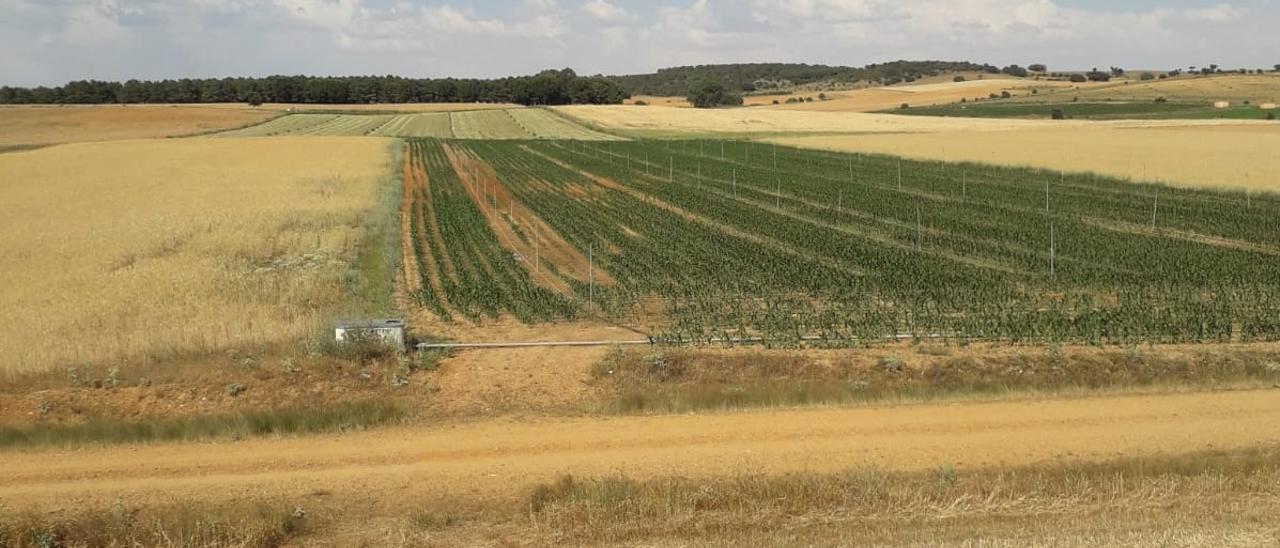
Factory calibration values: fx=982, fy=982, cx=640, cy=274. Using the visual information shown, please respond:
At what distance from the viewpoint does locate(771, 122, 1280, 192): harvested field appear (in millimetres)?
43625

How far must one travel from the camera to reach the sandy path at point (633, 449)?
10.9 metres

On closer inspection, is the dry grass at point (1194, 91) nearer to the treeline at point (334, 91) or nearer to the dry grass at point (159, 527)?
the treeline at point (334, 91)

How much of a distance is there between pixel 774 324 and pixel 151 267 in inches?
631

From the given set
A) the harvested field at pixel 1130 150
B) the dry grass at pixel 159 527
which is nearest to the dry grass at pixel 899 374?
the dry grass at pixel 159 527

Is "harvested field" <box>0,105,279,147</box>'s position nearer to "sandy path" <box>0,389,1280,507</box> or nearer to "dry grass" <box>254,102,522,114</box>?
"dry grass" <box>254,102,522,114</box>

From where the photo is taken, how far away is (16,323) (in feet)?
59.5

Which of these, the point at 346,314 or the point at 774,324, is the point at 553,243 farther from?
the point at 774,324

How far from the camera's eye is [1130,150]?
57.9 metres

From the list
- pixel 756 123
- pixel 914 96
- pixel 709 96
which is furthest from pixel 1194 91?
pixel 756 123

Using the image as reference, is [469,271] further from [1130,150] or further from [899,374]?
[1130,150]

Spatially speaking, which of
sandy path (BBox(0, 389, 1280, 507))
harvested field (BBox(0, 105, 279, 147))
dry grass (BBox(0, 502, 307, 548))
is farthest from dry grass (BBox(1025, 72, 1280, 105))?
dry grass (BBox(0, 502, 307, 548))

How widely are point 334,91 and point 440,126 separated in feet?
218

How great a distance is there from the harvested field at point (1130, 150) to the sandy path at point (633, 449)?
31.4 meters

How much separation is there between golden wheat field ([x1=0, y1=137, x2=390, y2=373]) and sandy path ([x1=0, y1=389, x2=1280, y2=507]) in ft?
14.2
